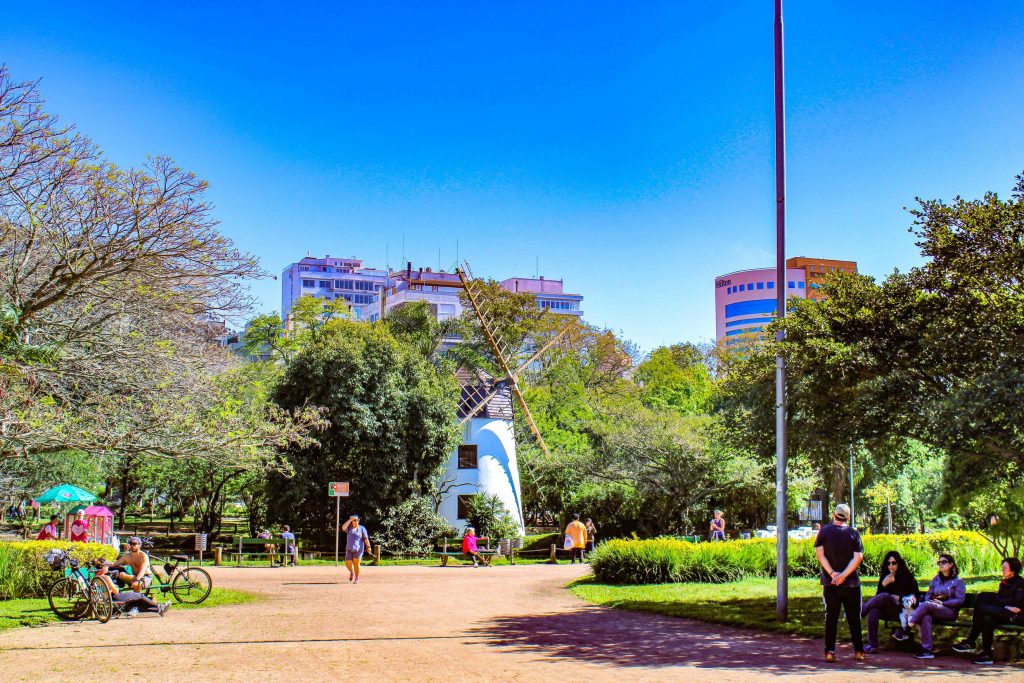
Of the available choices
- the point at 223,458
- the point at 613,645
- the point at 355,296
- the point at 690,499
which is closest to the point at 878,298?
the point at 613,645

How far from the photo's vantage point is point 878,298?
15.2 m

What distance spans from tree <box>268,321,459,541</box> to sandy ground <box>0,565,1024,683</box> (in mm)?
17114

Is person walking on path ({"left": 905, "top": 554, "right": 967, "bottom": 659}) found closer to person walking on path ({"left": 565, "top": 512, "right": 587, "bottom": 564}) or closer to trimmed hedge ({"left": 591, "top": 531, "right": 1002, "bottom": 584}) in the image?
trimmed hedge ({"left": 591, "top": 531, "right": 1002, "bottom": 584})

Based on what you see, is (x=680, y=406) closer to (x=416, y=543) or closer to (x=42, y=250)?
(x=416, y=543)

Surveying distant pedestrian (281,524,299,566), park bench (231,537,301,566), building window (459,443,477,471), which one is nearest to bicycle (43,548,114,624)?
park bench (231,537,301,566)

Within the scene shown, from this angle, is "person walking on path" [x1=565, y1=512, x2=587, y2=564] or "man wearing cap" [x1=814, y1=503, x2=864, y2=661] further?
"person walking on path" [x1=565, y1=512, x2=587, y2=564]

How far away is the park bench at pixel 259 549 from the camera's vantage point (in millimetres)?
32219

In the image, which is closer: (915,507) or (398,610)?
(398,610)

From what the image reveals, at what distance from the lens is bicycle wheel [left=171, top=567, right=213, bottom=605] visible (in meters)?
18.0

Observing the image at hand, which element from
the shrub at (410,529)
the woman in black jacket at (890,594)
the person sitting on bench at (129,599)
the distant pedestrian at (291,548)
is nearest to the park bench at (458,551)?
the shrub at (410,529)

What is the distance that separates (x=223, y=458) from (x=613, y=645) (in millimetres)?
10065

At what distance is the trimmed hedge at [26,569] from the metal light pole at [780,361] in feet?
39.4

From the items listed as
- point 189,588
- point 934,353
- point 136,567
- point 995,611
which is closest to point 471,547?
point 189,588

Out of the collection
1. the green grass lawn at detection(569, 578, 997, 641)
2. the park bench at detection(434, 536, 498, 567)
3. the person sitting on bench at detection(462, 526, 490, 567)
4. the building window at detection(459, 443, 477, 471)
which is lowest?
the park bench at detection(434, 536, 498, 567)
